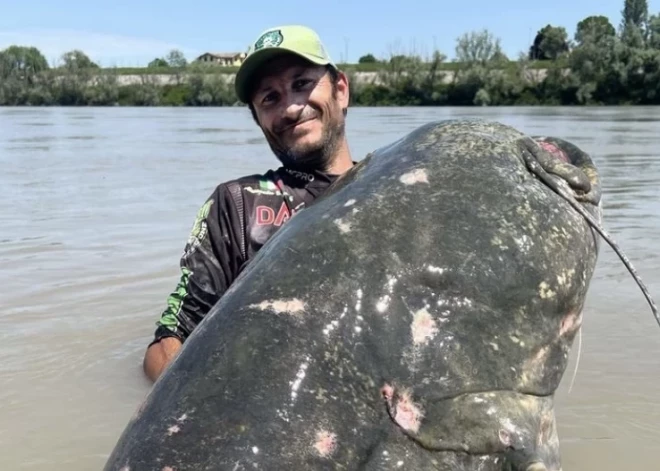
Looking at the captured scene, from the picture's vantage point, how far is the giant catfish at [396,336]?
1.53m

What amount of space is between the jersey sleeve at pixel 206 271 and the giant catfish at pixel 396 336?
110cm

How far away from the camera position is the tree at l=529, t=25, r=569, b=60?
3059 inches

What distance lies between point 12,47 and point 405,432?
12228 centimetres

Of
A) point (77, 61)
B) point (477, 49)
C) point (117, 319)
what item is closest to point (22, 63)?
point (77, 61)

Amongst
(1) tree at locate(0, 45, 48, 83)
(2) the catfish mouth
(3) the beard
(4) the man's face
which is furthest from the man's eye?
(1) tree at locate(0, 45, 48, 83)

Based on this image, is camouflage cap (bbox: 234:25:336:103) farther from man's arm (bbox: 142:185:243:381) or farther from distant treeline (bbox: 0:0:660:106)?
distant treeline (bbox: 0:0:660:106)

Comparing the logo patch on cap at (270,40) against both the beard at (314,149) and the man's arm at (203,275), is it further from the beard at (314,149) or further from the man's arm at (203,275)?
the man's arm at (203,275)

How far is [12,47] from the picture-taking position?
112m

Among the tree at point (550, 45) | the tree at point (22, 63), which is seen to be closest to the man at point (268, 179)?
the tree at point (550, 45)

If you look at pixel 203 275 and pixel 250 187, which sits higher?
pixel 250 187

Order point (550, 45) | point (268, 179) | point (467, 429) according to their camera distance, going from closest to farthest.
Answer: point (467, 429), point (268, 179), point (550, 45)

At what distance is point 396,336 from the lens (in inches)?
64.2

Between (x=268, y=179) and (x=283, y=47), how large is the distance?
522mm

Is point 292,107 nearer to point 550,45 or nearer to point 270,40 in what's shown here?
point 270,40
